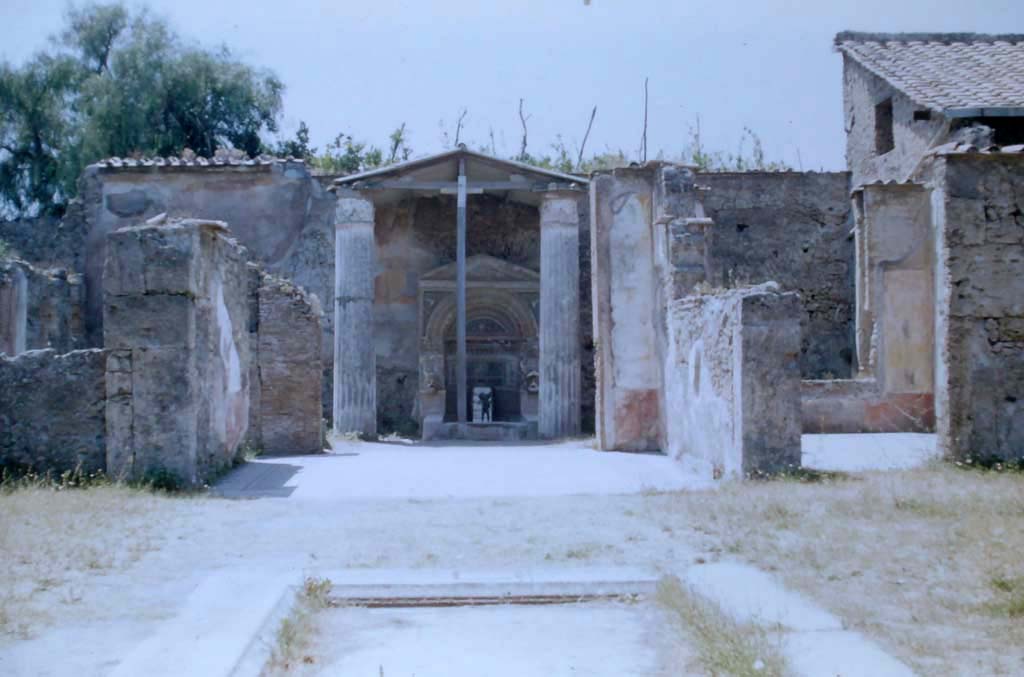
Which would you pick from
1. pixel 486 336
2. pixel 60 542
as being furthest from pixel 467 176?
pixel 60 542

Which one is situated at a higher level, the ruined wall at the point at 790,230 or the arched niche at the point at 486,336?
the ruined wall at the point at 790,230

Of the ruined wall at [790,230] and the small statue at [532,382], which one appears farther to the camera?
the small statue at [532,382]

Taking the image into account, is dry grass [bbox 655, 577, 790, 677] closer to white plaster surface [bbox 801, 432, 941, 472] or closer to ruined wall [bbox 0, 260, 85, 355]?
white plaster surface [bbox 801, 432, 941, 472]

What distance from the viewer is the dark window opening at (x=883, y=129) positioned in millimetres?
17266

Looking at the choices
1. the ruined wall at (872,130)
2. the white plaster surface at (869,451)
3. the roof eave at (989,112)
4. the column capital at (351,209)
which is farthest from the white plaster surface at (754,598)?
the column capital at (351,209)

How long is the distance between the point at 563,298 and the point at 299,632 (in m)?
12.9

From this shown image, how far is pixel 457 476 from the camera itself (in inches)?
382

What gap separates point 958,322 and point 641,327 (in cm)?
393

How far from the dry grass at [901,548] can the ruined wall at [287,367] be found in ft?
19.3

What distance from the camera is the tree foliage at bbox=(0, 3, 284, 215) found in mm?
23688

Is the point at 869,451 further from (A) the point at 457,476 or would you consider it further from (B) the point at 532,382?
(B) the point at 532,382

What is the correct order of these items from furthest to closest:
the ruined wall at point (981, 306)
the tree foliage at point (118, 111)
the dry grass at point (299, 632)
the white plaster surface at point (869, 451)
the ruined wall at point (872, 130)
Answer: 1. the tree foliage at point (118, 111)
2. the ruined wall at point (872, 130)
3. the white plaster surface at point (869, 451)
4. the ruined wall at point (981, 306)
5. the dry grass at point (299, 632)

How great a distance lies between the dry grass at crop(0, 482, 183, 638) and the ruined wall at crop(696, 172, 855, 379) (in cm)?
1311

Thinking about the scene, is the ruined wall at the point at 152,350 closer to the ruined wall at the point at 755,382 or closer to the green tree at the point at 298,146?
the ruined wall at the point at 755,382
